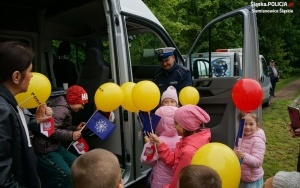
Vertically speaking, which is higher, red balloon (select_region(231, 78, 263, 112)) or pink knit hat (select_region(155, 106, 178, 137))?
red balloon (select_region(231, 78, 263, 112))

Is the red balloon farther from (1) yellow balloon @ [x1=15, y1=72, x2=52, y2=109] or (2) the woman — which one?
(2) the woman

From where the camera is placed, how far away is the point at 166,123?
10.6 feet

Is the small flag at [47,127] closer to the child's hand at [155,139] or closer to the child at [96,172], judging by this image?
the child's hand at [155,139]

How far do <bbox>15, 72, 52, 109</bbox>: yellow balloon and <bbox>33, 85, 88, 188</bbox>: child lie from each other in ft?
2.22

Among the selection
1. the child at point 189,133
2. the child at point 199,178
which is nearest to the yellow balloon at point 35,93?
the child at point 189,133

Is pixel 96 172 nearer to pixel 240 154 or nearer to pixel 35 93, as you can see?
pixel 35 93

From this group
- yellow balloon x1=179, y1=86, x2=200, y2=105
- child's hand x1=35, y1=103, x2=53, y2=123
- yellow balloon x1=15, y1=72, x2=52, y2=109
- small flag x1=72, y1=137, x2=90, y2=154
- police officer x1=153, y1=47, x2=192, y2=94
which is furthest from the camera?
police officer x1=153, y1=47, x2=192, y2=94

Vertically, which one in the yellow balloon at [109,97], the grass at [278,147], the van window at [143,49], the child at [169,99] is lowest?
the grass at [278,147]

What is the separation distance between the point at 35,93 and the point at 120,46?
1.38m

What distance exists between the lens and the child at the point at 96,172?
5.09 ft

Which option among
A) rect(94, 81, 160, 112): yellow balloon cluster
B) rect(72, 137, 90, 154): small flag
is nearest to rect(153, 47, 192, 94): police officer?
rect(94, 81, 160, 112): yellow balloon cluster

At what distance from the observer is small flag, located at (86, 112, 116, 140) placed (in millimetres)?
3318

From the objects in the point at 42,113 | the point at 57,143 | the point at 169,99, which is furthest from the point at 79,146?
the point at 169,99

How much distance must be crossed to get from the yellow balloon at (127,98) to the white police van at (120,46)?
0.19 meters
